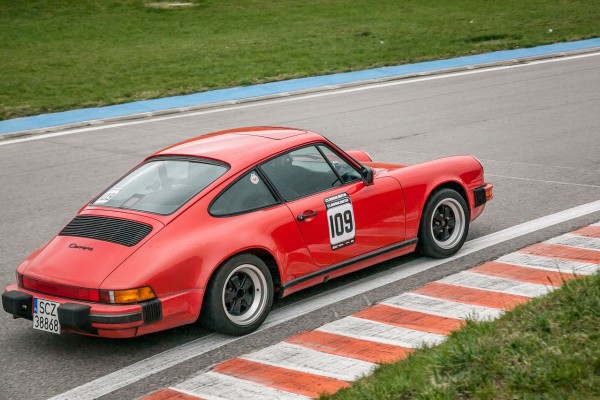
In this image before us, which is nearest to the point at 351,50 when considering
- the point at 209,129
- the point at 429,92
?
the point at 429,92

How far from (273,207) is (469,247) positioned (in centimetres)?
245

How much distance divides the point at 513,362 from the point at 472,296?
211cm

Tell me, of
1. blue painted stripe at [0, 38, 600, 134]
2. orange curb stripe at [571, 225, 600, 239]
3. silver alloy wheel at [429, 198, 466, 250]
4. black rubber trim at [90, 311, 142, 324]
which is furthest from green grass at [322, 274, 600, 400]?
blue painted stripe at [0, 38, 600, 134]

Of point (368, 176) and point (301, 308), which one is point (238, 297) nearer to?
point (301, 308)

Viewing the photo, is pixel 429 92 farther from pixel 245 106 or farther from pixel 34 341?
pixel 34 341

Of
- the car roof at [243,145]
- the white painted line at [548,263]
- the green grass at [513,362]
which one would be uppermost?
the car roof at [243,145]

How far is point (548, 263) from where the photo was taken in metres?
8.10

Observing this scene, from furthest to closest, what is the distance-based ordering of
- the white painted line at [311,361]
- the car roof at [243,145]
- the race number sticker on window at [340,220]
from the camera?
the race number sticker on window at [340,220]
the car roof at [243,145]
the white painted line at [311,361]

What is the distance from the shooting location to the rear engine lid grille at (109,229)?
666cm

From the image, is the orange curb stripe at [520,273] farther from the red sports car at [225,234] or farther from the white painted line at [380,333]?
the white painted line at [380,333]

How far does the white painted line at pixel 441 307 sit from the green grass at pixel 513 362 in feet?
2.22

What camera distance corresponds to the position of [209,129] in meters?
16.4

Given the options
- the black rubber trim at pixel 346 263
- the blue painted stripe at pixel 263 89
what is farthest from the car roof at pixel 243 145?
the blue painted stripe at pixel 263 89

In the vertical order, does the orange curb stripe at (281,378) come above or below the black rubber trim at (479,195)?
below
